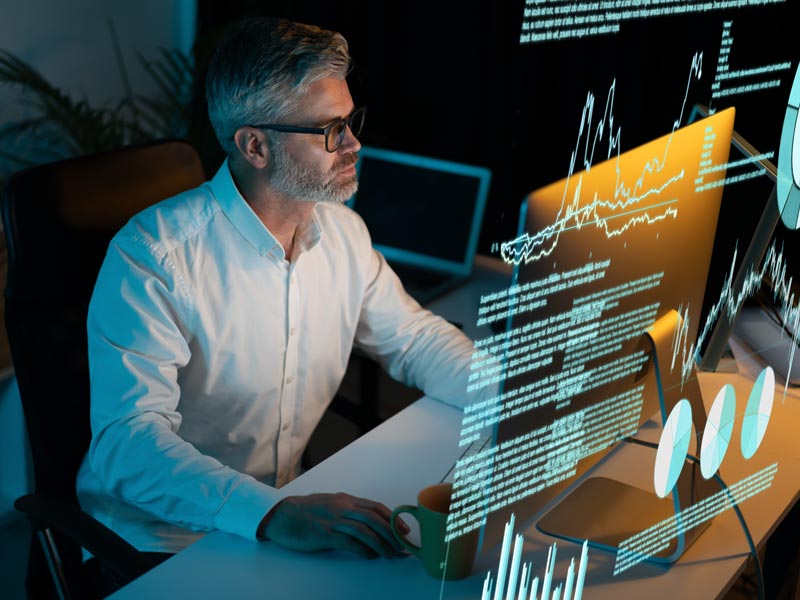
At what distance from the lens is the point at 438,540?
1.00 meters

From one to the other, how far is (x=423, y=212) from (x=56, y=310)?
0.98 metres

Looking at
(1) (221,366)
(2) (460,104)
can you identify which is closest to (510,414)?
(1) (221,366)

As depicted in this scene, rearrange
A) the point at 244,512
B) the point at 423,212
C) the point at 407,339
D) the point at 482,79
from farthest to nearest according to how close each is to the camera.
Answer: the point at 482,79 → the point at 423,212 → the point at 407,339 → the point at 244,512

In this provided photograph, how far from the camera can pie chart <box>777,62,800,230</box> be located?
3.72 ft

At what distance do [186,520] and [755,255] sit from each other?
0.88 m

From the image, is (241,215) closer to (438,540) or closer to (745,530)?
(438,540)

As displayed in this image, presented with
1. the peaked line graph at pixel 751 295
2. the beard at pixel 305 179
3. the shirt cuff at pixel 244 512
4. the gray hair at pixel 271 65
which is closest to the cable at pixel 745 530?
the peaked line graph at pixel 751 295

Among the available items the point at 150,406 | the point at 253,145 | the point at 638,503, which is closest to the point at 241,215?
the point at 253,145

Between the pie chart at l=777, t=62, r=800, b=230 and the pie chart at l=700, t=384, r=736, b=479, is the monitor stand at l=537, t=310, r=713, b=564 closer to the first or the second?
the pie chart at l=700, t=384, r=736, b=479

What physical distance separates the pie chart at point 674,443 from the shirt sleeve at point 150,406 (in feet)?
1.62

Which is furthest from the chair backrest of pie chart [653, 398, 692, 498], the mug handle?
pie chart [653, 398, 692, 498]

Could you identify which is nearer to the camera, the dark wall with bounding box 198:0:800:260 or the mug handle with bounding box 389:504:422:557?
the mug handle with bounding box 389:504:422:557

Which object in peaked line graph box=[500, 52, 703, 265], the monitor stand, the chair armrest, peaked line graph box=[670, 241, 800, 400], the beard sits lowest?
the chair armrest

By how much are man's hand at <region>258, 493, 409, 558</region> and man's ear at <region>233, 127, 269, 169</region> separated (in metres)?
0.61
